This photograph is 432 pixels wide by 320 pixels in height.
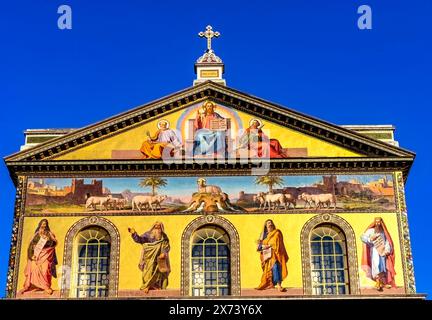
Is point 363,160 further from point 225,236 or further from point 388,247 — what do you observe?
point 225,236

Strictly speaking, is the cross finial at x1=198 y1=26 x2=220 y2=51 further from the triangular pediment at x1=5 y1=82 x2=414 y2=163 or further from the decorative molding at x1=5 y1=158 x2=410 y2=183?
the decorative molding at x1=5 y1=158 x2=410 y2=183

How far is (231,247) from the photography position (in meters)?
29.1

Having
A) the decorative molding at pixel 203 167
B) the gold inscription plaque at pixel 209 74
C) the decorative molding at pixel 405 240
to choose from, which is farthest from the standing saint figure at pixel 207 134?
the decorative molding at pixel 405 240

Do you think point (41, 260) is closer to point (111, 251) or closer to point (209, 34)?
point (111, 251)

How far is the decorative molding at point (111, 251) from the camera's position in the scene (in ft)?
93.6

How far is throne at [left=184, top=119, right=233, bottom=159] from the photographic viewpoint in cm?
3055

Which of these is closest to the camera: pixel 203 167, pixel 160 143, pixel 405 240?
pixel 405 240

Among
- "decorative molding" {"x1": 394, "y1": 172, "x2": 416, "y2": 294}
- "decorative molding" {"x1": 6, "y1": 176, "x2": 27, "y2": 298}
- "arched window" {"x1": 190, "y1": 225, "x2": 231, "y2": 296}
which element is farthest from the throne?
"decorative molding" {"x1": 394, "y1": 172, "x2": 416, "y2": 294}

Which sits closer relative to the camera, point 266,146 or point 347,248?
point 347,248

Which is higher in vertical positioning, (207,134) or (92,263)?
(207,134)

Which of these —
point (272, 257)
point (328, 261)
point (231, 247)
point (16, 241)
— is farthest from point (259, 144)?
point (16, 241)

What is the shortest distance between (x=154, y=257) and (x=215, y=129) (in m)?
5.45

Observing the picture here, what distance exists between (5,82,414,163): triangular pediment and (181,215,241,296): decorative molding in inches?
106
